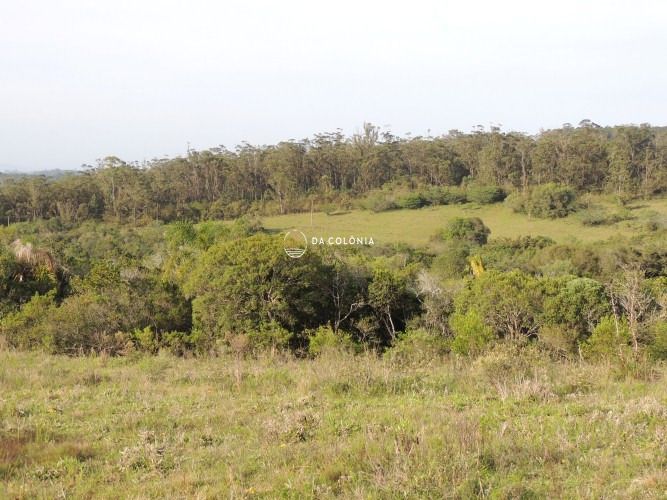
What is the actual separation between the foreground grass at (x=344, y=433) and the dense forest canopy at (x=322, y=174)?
1709 inches

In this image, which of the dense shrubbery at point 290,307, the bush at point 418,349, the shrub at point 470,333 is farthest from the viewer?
the dense shrubbery at point 290,307

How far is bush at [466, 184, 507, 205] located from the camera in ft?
159

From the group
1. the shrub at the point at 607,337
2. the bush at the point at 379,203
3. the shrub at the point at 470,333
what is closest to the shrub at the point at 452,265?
the shrub at the point at 470,333

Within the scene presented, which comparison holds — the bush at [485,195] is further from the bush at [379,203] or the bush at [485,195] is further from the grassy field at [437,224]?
the bush at [379,203]

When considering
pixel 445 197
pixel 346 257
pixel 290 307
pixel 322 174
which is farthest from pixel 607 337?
pixel 322 174

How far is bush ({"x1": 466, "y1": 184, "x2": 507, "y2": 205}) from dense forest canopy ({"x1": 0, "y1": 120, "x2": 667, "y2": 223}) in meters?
2.20

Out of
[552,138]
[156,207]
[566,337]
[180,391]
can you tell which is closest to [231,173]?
[156,207]

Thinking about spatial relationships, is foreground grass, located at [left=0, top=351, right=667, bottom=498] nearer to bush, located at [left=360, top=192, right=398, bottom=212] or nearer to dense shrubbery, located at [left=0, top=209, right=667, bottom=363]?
dense shrubbery, located at [left=0, top=209, right=667, bottom=363]

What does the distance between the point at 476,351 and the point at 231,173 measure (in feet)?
162

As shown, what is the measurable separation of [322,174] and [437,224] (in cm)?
1954

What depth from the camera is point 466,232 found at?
34.0 m

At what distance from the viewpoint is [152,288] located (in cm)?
1402

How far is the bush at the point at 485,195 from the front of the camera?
4850cm

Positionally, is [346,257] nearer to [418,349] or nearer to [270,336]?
[270,336]
